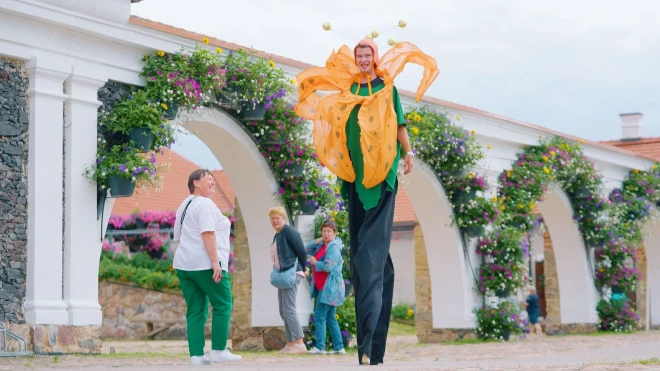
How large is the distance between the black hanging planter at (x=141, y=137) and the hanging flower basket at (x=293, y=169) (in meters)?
2.10

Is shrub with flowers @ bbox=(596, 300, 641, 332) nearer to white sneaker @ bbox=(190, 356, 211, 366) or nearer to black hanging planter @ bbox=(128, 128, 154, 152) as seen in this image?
black hanging planter @ bbox=(128, 128, 154, 152)

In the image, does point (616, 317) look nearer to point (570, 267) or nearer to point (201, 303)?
point (570, 267)

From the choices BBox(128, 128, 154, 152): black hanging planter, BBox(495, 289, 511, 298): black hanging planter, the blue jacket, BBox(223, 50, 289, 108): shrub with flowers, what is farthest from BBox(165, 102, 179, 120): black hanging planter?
BBox(495, 289, 511, 298): black hanging planter

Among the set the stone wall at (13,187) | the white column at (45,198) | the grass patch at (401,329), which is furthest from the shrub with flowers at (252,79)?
the grass patch at (401,329)

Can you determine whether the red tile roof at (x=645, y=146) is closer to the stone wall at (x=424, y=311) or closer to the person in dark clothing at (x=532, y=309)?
the person in dark clothing at (x=532, y=309)

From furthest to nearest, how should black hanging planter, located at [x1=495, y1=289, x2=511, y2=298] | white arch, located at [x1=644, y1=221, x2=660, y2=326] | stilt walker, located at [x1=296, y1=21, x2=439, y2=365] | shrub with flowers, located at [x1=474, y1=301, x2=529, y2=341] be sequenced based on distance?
white arch, located at [x1=644, y1=221, x2=660, y2=326], black hanging planter, located at [x1=495, y1=289, x2=511, y2=298], shrub with flowers, located at [x1=474, y1=301, x2=529, y2=341], stilt walker, located at [x1=296, y1=21, x2=439, y2=365]

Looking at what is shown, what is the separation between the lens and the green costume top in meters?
6.30

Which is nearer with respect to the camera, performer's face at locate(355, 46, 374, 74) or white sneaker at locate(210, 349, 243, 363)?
performer's face at locate(355, 46, 374, 74)

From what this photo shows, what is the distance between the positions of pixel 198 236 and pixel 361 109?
5.30 feet

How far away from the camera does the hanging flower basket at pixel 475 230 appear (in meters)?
14.3

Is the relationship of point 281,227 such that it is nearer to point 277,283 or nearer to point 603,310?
point 277,283

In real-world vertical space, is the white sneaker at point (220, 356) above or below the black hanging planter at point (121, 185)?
below

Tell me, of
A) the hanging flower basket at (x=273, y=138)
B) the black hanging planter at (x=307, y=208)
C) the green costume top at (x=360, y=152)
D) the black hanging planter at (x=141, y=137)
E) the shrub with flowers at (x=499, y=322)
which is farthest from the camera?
the shrub with flowers at (x=499, y=322)

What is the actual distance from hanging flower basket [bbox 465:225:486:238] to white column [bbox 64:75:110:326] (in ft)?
20.7
